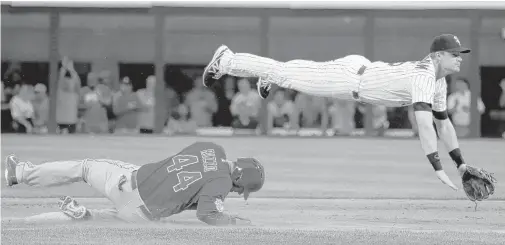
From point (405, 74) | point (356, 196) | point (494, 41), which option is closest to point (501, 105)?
point (494, 41)

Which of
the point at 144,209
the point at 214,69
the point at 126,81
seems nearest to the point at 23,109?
the point at 126,81

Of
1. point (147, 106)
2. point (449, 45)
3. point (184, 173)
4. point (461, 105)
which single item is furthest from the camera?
point (147, 106)

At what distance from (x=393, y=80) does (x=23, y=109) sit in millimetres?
16147

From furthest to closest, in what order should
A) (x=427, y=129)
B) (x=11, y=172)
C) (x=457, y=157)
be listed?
1. (x=457, y=157)
2. (x=427, y=129)
3. (x=11, y=172)

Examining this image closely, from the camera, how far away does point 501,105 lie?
23219 mm

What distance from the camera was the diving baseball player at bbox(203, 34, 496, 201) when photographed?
860 cm

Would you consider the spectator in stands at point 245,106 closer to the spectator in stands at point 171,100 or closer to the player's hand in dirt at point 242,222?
the spectator in stands at point 171,100

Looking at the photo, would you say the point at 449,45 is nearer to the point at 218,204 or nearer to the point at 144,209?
the point at 218,204

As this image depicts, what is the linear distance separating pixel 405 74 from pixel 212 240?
116 inches

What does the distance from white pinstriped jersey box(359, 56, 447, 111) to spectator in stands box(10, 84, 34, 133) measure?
51.5 ft

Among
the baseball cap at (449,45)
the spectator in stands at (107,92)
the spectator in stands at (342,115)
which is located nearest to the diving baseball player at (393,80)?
the baseball cap at (449,45)

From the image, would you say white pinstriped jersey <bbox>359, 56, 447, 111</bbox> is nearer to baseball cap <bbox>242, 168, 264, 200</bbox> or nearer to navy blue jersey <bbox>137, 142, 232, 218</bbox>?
baseball cap <bbox>242, 168, 264, 200</bbox>

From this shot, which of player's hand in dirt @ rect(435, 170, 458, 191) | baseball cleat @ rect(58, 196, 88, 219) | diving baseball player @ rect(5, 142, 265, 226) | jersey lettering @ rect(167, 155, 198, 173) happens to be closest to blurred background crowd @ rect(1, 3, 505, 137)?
player's hand in dirt @ rect(435, 170, 458, 191)

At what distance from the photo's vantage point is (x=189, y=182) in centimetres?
735
